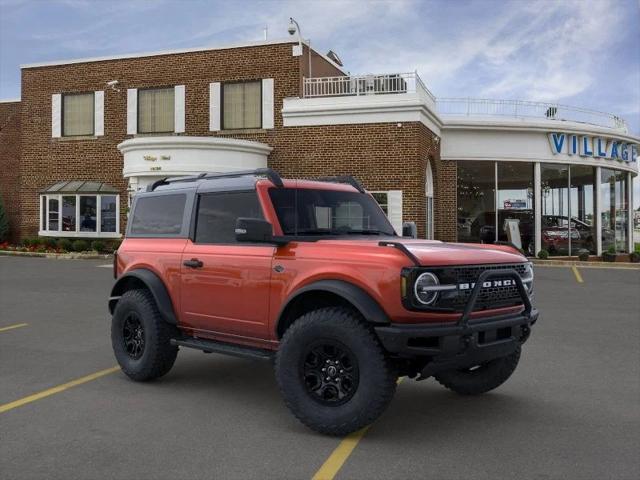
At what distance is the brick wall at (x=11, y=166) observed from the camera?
28.8m

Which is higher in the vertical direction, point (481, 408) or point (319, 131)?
point (319, 131)

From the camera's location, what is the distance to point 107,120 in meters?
26.1

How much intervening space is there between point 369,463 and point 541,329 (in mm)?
5979

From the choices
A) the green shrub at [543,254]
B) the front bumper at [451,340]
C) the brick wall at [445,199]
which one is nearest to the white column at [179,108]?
the brick wall at [445,199]

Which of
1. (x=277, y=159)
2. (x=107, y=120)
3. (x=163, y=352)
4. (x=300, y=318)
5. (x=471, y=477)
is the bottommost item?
(x=471, y=477)

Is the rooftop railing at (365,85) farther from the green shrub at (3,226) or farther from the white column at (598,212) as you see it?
the green shrub at (3,226)

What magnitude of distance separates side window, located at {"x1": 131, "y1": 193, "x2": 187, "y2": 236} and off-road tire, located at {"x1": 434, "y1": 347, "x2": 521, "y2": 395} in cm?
299

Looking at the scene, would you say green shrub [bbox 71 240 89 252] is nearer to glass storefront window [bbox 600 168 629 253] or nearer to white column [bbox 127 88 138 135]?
white column [bbox 127 88 138 135]

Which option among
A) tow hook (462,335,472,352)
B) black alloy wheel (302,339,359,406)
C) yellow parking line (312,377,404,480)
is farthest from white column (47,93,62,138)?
tow hook (462,335,472,352)

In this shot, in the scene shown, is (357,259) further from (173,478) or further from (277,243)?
(173,478)

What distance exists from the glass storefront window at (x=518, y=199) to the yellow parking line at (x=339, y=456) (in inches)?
844

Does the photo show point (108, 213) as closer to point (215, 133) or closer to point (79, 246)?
point (79, 246)

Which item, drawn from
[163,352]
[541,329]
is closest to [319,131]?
[541,329]

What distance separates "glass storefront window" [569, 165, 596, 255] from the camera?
85.6 feet
